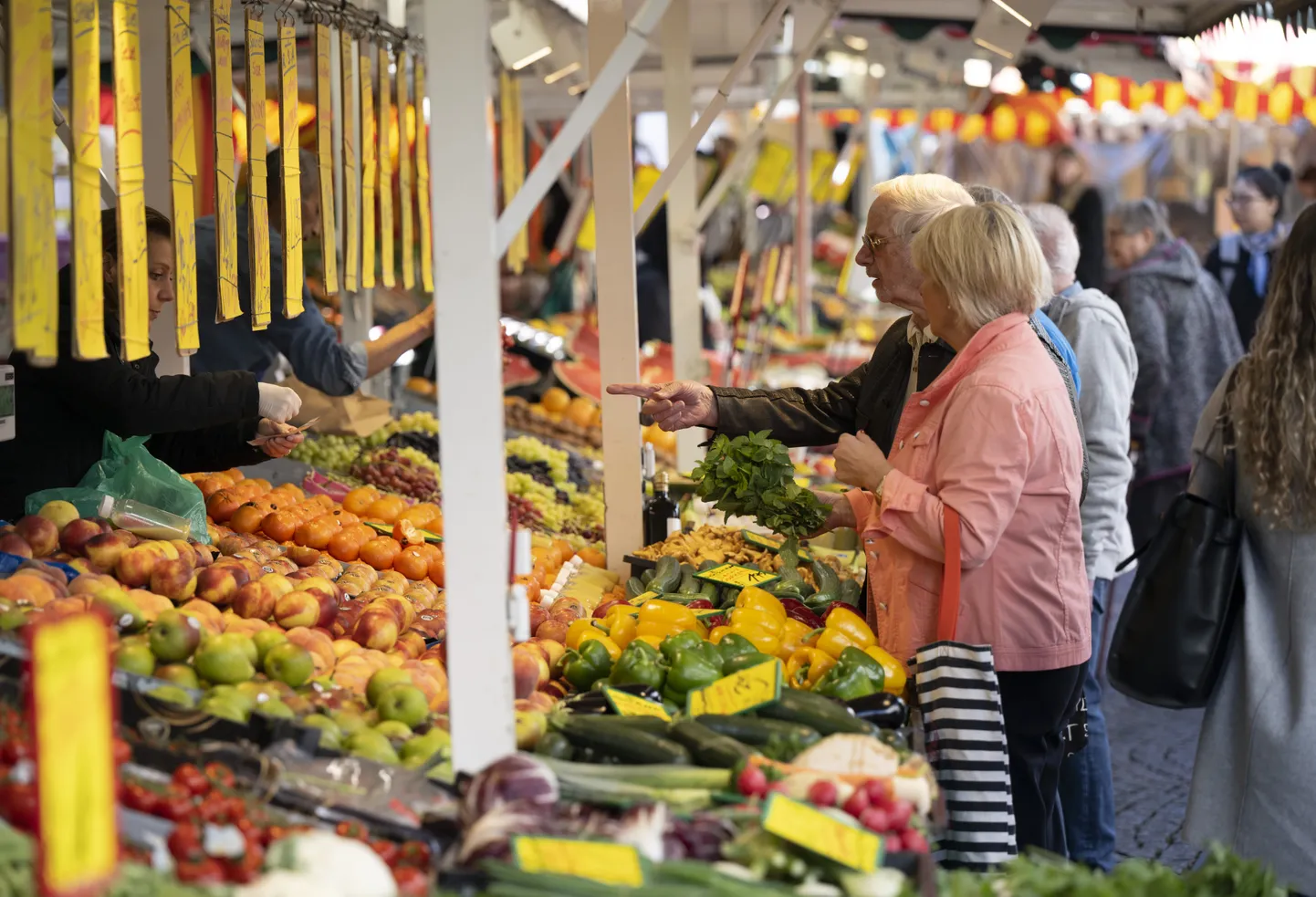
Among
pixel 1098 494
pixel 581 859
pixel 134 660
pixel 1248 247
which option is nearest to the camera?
pixel 581 859

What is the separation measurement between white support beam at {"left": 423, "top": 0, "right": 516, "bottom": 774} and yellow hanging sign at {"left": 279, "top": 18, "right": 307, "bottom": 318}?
1.39m

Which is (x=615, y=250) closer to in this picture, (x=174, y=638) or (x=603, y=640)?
(x=603, y=640)

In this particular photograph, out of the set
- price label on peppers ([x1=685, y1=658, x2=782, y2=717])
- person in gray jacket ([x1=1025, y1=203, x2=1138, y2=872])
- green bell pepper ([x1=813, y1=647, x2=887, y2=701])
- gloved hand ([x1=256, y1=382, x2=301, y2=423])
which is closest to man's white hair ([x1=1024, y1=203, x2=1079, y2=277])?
person in gray jacket ([x1=1025, y1=203, x2=1138, y2=872])

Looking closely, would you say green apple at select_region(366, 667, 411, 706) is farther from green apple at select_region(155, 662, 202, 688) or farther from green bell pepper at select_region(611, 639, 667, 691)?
green bell pepper at select_region(611, 639, 667, 691)

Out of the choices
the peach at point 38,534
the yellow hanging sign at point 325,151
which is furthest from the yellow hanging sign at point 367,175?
the peach at point 38,534

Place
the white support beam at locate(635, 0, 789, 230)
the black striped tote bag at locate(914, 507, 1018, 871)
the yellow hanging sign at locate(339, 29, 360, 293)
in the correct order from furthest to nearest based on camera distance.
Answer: the white support beam at locate(635, 0, 789, 230) < the yellow hanging sign at locate(339, 29, 360, 293) < the black striped tote bag at locate(914, 507, 1018, 871)

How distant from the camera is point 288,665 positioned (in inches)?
103

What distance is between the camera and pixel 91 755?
1509mm

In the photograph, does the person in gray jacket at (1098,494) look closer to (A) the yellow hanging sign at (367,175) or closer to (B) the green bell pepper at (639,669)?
(B) the green bell pepper at (639,669)

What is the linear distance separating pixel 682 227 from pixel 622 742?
3891mm

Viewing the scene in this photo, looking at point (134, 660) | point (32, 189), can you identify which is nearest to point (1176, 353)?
point (134, 660)

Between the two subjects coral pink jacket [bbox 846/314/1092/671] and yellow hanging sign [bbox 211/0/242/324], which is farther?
yellow hanging sign [bbox 211/0/242/324]

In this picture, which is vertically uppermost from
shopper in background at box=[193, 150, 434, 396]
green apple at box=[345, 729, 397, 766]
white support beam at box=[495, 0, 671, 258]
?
white support beam at box=[495, 0, 671, 258]

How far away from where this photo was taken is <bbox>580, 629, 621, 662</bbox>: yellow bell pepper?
320 cm
